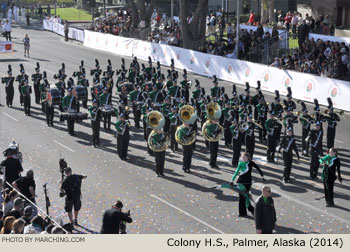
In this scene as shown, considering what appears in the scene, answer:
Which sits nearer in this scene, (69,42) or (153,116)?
(153,116)

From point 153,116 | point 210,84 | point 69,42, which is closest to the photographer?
point 153,116

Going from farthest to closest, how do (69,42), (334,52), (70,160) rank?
1. (69,42)
2. (334,52)
3. (70,160)

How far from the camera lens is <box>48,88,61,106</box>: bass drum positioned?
76.9 ft

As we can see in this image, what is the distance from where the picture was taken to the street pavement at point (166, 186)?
1420cm

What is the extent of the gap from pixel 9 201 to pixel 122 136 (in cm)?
712

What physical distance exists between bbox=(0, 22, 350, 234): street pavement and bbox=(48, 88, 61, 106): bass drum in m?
0.99

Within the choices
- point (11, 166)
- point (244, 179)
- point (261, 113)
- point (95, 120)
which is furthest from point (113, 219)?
point (261, 113)

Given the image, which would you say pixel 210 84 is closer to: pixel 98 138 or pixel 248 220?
pixel 98 138

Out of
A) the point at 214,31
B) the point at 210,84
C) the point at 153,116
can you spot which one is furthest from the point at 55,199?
the point at 214,31

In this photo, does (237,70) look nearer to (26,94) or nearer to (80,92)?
(80,92)

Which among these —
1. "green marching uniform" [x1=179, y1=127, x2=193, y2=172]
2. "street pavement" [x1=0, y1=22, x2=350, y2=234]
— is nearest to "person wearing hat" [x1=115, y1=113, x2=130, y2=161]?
"street pavement" [x1=0, y1=22, x2=350, y2=234]

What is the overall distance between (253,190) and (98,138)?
6.60 meters

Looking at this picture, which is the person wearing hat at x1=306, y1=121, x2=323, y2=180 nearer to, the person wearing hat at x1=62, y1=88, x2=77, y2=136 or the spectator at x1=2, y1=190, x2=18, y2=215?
the spectator at x1=2, y1=190, x2=18, y2=215

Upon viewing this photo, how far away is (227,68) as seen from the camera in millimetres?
32500
